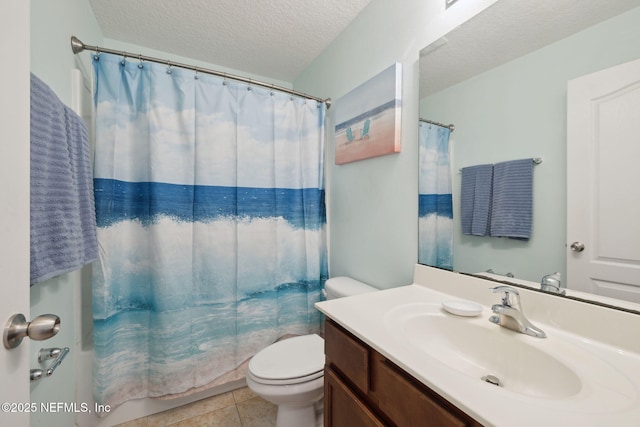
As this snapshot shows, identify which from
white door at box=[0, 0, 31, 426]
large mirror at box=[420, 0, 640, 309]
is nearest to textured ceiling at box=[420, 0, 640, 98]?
large mirror at box=[420, 0, 640, 309]

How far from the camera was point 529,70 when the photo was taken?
832 millimetres

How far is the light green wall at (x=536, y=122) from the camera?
0.69 metres

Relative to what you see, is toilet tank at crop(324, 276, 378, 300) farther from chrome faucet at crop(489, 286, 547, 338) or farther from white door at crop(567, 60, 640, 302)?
white door at crop(567, 60, 640, 302)

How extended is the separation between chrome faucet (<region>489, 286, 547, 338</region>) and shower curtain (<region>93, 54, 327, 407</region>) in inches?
47.9

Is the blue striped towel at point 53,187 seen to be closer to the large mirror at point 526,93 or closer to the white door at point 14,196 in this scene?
the white door at point 14,196

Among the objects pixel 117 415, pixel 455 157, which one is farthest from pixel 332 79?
pixel 117 415

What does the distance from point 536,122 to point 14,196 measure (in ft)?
4.47

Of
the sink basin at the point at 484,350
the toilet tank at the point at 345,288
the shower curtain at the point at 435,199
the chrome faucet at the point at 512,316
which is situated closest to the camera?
the sink basin at the point at 484,350

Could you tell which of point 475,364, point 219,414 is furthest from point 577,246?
point 219,414

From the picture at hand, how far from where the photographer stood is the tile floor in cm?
141

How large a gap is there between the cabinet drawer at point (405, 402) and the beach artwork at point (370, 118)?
3.21ft

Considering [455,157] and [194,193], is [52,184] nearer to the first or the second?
[194,193]

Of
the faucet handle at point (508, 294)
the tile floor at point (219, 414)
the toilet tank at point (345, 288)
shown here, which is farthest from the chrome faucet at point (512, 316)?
the tile floor at point (219, 414)

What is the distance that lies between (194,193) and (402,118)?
4.13 feet
